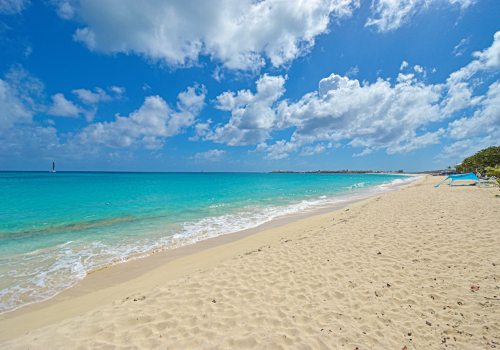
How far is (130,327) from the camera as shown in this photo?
3.67m

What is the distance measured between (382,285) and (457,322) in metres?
1.29

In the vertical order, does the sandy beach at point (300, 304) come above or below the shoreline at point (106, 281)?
above

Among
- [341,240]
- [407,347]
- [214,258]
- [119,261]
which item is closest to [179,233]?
[119,261]

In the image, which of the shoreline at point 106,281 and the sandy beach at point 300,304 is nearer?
the sandy beach at point 300,304

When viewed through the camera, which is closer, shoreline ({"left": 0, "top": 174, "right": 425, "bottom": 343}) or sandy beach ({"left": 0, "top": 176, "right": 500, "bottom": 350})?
sandy beach ({"left": 0, "top": 176, "right": 500, "bottom": 350})

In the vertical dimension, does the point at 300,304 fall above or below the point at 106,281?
above

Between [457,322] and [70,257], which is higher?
[457,322]

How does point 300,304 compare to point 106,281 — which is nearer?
point 300,304

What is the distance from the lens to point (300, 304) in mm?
4086

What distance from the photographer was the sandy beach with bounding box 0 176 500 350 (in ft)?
10.7

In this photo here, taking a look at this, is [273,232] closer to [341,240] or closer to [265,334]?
[341,240]

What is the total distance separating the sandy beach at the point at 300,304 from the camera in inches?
128

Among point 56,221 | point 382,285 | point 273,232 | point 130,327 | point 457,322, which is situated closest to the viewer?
point 457,322

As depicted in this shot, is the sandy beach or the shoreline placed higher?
the sandy beach
